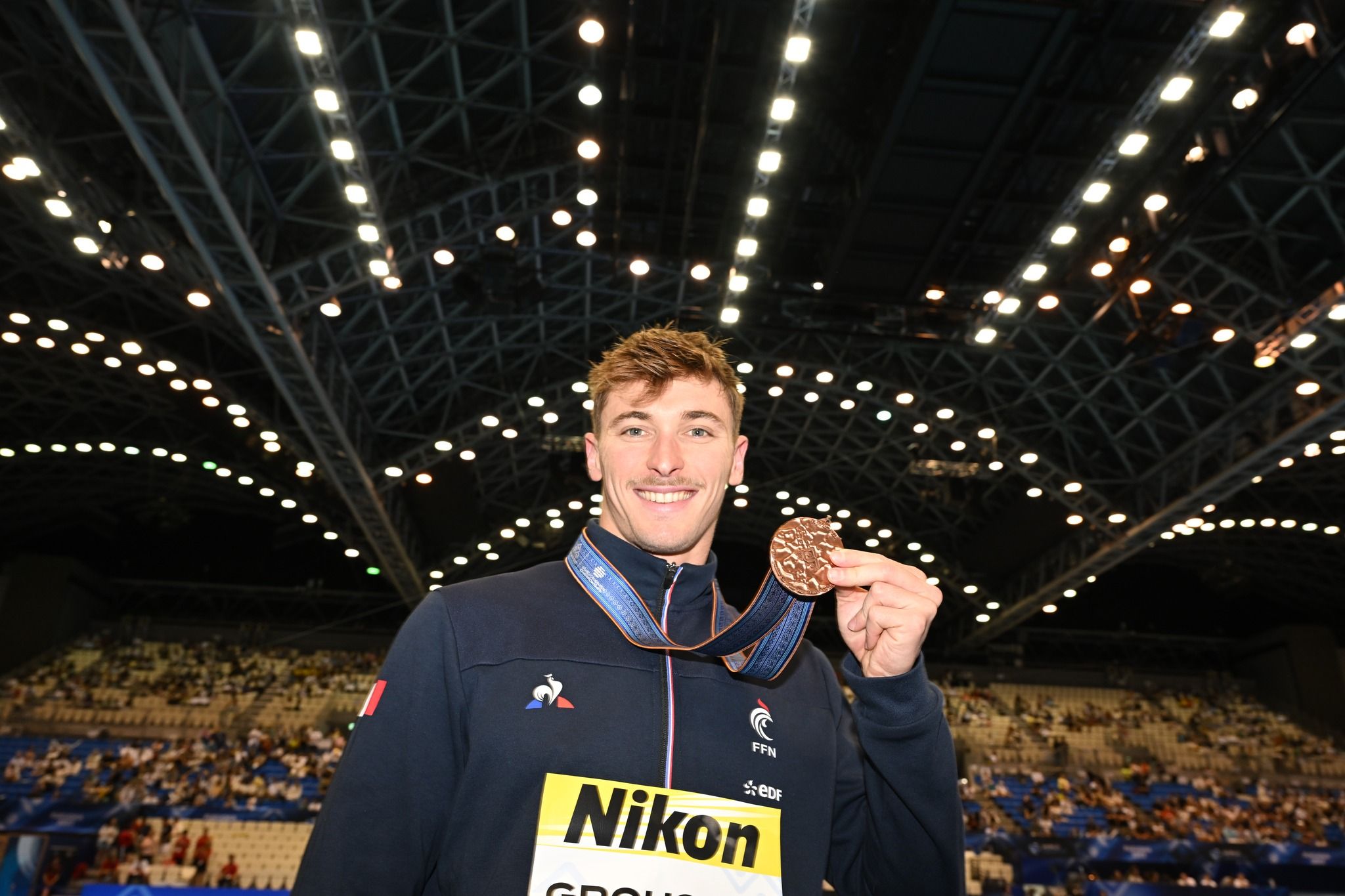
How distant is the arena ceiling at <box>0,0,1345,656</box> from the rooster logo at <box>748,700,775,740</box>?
10.7 metres

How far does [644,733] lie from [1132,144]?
13.8 meters

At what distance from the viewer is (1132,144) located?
43.8 ft

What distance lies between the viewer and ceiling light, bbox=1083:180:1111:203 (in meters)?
14.2

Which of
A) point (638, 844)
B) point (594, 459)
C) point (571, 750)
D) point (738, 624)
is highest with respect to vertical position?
point (594, 459)

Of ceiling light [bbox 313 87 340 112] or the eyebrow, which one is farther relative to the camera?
ceiling light [bbox 313 87 340 112]

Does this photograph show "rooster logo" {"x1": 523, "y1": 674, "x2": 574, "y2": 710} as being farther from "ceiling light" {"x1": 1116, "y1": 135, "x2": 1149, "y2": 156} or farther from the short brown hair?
"ceiling light" {"x1": 1116, "y1": 135, "x2": 1149, "y2": 156}

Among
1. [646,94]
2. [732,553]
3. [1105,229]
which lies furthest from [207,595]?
[1105,229]

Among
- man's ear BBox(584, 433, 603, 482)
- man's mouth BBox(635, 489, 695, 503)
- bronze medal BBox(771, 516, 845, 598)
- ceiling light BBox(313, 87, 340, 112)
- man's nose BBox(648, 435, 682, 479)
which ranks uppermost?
ceiling light BBox(313, 87, 340, 112)

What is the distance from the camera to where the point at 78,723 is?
29703mm

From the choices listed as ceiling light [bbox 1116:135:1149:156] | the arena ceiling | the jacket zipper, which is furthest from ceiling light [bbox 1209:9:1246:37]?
the jacket zipper

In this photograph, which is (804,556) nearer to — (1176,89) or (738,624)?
(738,624)

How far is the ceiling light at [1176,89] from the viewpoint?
40.1ft

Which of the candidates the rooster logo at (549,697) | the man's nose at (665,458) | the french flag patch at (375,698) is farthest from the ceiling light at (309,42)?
the rooster logo at (549,697)

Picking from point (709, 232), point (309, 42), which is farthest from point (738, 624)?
point (709, 232)
